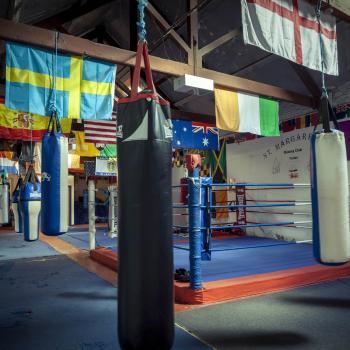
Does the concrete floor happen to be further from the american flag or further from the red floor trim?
the american flag

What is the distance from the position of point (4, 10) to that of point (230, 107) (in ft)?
10.9

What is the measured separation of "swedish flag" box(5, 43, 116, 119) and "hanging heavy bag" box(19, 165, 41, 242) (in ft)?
2.42

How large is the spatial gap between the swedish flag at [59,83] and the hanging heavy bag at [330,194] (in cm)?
277

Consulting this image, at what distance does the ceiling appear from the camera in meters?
5.29

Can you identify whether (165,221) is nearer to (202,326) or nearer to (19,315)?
(202,326)

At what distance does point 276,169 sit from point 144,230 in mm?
5851

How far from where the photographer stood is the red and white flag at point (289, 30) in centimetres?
351

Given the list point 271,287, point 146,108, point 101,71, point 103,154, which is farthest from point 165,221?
point 103,154

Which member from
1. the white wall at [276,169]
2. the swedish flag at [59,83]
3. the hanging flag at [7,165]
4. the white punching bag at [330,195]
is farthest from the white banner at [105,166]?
the white punching bag at [330,195]

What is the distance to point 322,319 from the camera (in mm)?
2406

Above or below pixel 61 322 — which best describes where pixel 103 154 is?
above

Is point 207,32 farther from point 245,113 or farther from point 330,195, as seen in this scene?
point 330,195

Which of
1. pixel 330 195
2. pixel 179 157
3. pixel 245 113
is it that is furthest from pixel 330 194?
pixel 179 157

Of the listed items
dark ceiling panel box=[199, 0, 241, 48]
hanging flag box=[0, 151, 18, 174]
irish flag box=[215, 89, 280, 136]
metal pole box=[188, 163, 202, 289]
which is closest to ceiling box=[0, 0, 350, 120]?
dark ceiling panel box=[199, 0, 241, 48]
